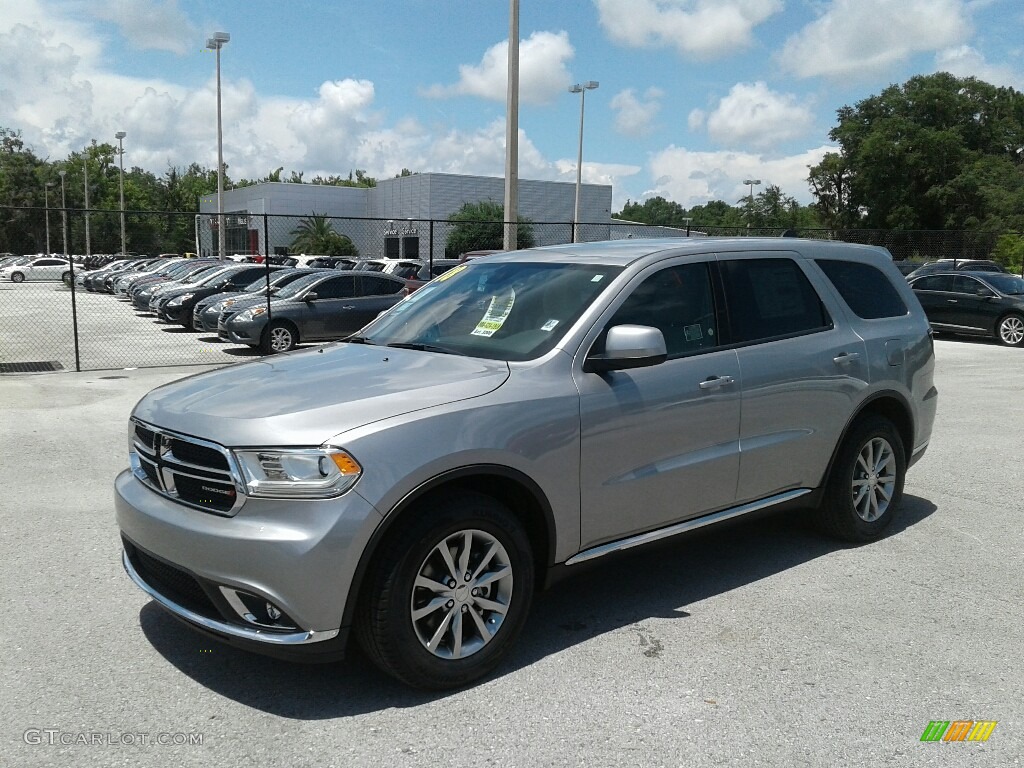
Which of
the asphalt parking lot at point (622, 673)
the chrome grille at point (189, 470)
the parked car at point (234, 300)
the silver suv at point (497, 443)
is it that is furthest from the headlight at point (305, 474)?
the parked car at point (234, 300)

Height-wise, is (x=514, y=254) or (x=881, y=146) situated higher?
(x=881, y=146)

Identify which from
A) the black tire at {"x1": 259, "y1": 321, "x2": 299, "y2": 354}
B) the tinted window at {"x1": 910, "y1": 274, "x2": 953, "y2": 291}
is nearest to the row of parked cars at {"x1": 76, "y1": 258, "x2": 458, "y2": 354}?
the black tire at {"x1": 259, "y1": 321, "x2": 299, "y2": 354}

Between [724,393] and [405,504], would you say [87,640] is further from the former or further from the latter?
[724,393]

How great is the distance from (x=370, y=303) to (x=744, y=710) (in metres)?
14.3

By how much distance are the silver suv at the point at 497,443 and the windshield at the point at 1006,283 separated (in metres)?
16.5

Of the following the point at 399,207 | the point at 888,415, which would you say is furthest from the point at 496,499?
the point at 399,207

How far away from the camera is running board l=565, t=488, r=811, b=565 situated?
4.08 metres

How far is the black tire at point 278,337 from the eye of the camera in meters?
16.2

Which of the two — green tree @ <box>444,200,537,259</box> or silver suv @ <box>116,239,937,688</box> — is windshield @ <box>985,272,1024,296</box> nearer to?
green tree @ <box>444,200,537,259</box>

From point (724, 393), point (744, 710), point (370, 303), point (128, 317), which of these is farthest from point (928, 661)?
point (128, 317)

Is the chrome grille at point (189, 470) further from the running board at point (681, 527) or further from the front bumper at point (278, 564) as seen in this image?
the running board at point (681, 527)

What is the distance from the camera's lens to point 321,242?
176ft

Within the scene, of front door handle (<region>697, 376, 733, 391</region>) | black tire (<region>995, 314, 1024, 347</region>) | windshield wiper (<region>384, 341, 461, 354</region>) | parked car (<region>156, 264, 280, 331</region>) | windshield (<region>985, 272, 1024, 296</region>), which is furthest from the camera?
parked car (<region>156, 264, 280, 331</region>)

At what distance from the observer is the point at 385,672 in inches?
139
